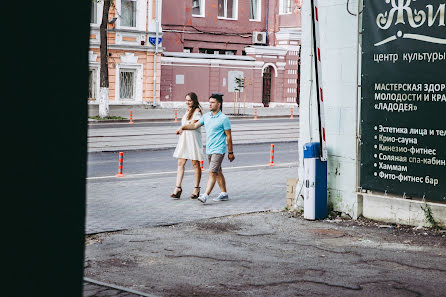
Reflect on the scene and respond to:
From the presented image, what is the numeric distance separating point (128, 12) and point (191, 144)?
3147cm

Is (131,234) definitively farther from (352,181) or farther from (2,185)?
(2,185)

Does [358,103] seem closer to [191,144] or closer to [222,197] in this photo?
[222,197]

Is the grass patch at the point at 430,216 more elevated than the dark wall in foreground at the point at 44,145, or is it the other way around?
the dark wall in foreground at the point at 44,145

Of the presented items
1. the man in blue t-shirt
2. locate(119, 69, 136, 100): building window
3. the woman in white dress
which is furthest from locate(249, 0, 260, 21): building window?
the man in blue t-shirt

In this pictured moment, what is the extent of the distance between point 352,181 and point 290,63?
40417 millimetres

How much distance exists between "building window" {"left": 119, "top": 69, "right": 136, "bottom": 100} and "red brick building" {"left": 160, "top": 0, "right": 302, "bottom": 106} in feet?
6.69

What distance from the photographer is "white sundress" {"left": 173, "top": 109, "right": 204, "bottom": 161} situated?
12289 millimetres

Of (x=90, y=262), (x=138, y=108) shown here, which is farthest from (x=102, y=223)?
(x=138, y=108)

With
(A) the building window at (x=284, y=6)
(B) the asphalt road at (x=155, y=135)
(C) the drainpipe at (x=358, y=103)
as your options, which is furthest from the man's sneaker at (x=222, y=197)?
(A) the building window at (x=284, y=6)

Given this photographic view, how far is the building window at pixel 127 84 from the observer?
42375 mm

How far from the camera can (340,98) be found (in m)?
10.1

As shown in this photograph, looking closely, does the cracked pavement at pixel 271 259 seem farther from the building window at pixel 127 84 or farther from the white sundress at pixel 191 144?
the building window at pixel 127 84

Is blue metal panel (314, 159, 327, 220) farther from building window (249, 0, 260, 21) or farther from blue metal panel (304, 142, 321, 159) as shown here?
building window (249, 0, 260, 21)

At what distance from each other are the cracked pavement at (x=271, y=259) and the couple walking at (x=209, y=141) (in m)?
1.89
